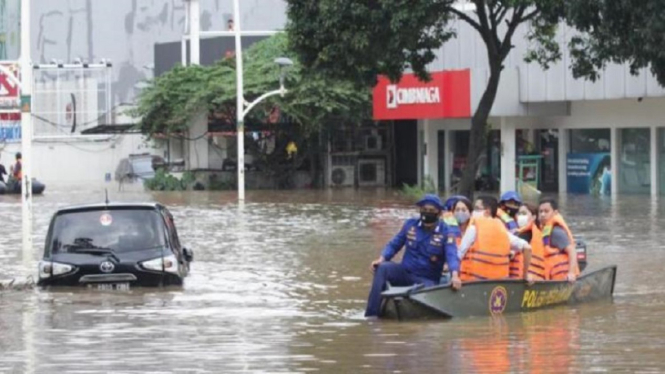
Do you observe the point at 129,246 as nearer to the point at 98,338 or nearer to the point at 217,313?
the point at 217,313

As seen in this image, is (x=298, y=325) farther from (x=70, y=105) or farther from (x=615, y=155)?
(x=70, y=105)

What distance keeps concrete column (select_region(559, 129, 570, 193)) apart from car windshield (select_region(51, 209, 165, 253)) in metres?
30.3

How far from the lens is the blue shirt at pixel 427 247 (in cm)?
1596

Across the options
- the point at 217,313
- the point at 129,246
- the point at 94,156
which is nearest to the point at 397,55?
the point at 129,246

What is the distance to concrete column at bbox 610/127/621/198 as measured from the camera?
46.2 meters

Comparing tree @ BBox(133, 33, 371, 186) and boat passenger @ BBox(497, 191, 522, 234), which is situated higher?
tree @ BBox(133, 33, 371, 186)

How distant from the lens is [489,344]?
14.1m

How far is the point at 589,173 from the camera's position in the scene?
157ft

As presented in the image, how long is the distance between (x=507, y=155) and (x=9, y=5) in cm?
3559

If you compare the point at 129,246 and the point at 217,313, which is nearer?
the point at 217,313

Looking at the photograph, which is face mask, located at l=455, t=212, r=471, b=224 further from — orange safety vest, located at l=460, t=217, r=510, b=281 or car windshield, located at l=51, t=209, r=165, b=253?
car windshield, located at l=51, t=209, r=165, b=253

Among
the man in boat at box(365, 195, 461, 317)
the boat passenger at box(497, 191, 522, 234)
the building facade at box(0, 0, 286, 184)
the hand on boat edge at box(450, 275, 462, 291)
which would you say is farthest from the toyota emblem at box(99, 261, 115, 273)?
the building facade at box(0, 0, 286, 184)

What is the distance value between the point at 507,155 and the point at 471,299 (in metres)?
33.1

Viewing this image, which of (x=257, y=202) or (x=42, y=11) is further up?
(x=42, y=11)
